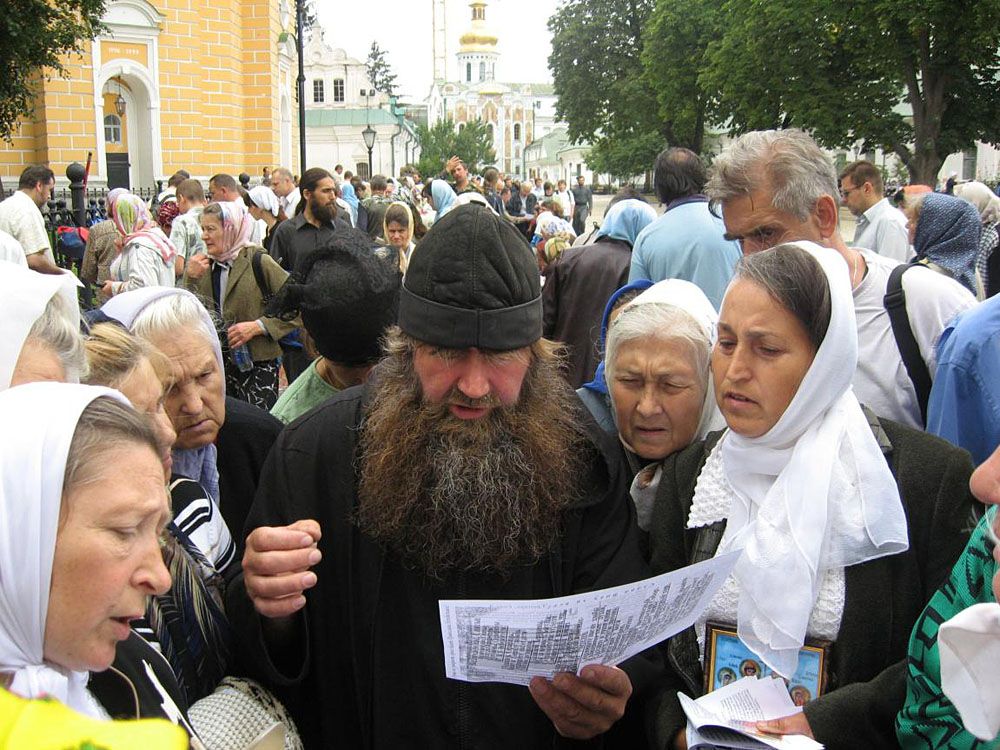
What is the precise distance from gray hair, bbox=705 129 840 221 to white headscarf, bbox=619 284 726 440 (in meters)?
0.58

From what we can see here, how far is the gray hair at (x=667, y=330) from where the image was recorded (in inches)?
119

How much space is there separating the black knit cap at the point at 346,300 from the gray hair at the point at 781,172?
52.0 inches

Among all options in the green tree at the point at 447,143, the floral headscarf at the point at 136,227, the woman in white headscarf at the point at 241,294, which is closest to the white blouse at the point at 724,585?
the woman in white headscarf at the point at 241,294

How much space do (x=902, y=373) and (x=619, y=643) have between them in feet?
5.83

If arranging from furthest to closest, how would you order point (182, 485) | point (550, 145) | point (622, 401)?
point (550, 145) → point (622, 401) → point (182, 485)

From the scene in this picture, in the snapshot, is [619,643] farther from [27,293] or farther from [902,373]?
[902,373]

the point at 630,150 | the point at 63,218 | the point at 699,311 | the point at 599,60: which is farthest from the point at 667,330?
the point at 630,150

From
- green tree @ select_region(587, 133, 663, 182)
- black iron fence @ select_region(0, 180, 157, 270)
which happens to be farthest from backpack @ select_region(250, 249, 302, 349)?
green tree @ select_region(587, 133, 663, 182)

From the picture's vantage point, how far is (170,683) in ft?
6.31

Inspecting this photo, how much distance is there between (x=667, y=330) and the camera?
9.94ft

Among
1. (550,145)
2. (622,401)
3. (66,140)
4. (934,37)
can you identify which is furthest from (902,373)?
(550,145)

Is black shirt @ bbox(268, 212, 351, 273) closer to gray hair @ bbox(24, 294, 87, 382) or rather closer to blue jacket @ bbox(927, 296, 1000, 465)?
gray hair @ bbox(24, 294, 87, 382)

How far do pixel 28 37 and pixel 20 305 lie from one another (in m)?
15.3

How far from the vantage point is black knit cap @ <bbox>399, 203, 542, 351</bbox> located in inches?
89.7
